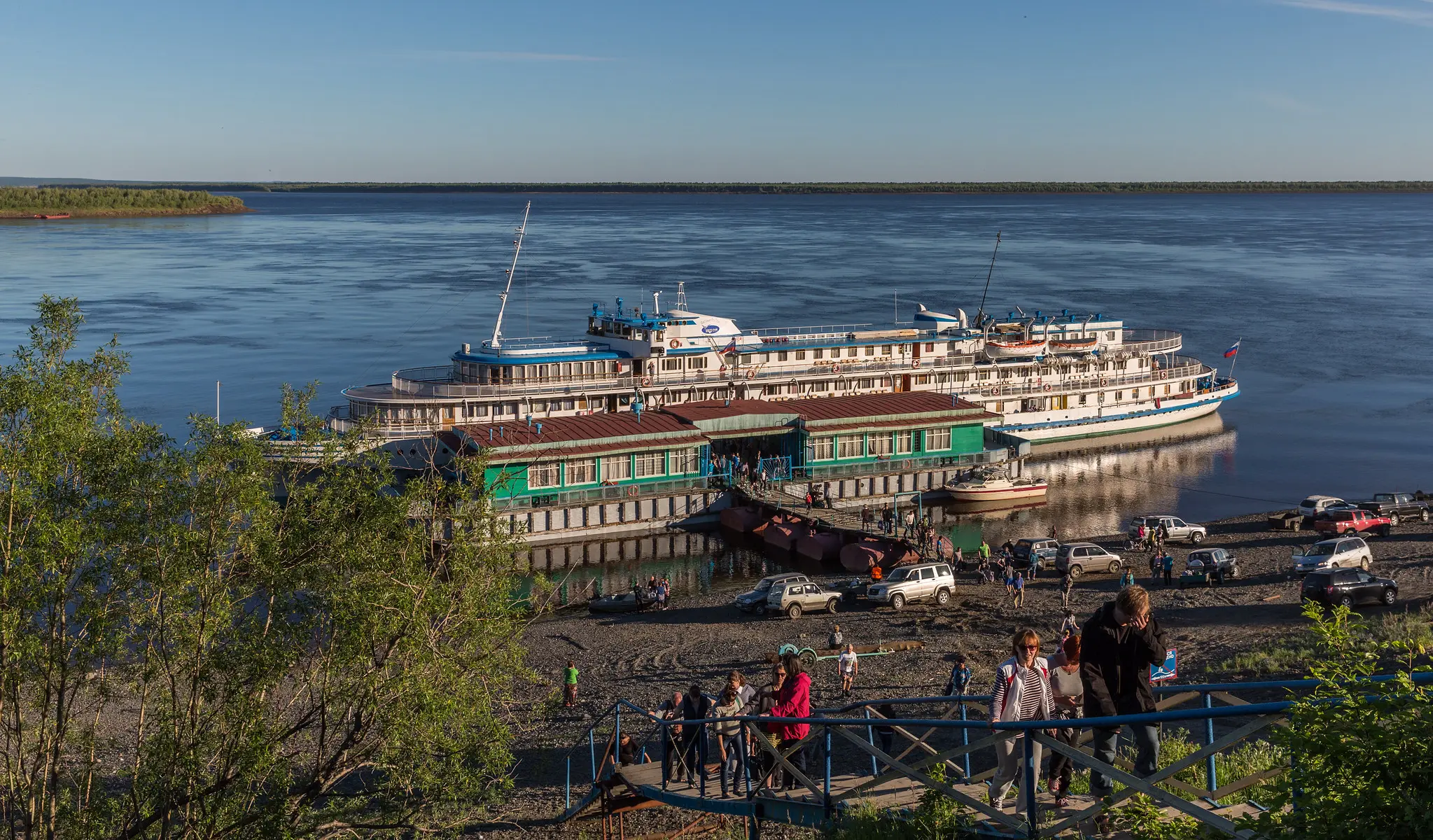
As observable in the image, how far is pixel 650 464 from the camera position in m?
47.8

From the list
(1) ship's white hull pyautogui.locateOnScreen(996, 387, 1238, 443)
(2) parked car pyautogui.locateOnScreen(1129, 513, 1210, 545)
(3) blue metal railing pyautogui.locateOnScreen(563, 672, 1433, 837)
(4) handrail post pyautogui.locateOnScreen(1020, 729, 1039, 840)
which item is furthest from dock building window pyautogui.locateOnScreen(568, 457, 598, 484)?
(4) handrail post pyautogui.locateOnScreen(1020, 729, 1039, 840)

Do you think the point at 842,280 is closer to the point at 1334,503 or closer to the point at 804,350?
the point at 804,350

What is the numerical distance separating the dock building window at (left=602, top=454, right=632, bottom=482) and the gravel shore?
791cm

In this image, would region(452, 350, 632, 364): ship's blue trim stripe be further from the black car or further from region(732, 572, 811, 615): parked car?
the black car

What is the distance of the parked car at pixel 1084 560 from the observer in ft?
121

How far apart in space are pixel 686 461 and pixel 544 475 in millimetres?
5820

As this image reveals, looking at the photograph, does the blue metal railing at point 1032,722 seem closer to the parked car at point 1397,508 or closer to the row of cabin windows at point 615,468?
the row of cabin windows at point 615,468

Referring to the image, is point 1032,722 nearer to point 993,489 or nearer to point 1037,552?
point 1037,552

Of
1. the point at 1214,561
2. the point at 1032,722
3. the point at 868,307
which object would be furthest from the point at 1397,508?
the point at 868,307

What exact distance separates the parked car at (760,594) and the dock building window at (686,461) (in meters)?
13.2

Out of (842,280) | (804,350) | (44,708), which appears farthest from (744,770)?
(842,280)

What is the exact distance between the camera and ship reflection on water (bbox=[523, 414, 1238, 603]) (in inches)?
1697

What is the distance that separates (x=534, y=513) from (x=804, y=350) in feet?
58.7

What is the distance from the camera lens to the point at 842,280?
131m
